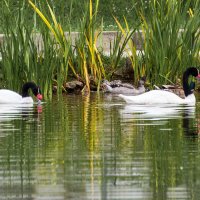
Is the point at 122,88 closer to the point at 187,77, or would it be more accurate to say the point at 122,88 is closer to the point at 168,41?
the point at 168,41

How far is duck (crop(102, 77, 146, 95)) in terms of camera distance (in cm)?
2009

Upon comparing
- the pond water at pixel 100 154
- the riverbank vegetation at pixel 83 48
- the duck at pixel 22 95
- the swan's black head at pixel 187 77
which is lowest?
the pond water at pixel 100 154

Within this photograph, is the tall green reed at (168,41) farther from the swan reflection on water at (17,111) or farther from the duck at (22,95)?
the swan reflection on water at (17,111)

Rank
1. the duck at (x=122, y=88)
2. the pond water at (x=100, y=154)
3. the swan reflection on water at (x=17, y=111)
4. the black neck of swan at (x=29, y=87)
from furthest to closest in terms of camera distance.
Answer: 1. the duck at (x=122, y=88)
2. the black neck of swan at (x=29, y=87)
3. the swan reflection on water at (x=17, y=111)
4. the pond water at (x=100, y=154)

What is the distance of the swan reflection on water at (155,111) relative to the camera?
1405 cm

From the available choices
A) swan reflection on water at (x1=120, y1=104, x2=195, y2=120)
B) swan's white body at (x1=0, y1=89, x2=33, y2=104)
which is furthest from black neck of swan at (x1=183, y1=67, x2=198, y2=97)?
swan's white body at (x1=0, y1=89, x2=33, y2=104)

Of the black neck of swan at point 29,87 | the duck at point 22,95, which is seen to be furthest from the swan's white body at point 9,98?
the black neck of swan at point 29,87

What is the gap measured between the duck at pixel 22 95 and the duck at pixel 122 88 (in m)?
2.43

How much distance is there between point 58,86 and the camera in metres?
19.2

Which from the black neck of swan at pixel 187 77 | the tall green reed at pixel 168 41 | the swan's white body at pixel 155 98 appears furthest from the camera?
the tall green reed at pixel 168 41

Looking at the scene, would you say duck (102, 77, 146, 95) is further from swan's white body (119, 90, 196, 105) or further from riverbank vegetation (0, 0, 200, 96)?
swan's white body (119, 90, 196, 105)

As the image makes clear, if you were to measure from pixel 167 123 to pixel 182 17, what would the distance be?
266 inches

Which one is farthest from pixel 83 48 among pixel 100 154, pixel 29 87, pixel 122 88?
pixel 100 154

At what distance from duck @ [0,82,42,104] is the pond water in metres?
1.66
